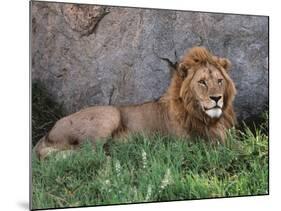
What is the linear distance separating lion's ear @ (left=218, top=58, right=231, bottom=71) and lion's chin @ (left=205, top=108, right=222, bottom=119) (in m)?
0.30

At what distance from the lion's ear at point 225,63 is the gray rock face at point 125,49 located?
42 millimetres

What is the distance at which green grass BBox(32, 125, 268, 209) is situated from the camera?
14.9 feet

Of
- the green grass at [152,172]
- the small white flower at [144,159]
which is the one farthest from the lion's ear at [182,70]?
the small white flower at [144,159]

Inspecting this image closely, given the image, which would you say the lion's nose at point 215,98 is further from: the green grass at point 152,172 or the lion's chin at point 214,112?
the green grass at point 152,172

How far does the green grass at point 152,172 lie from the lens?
14.9 ft

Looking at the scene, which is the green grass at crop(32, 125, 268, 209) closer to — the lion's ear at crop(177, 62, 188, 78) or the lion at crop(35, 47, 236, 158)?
the lion at crop(35, 47, 236, 158)

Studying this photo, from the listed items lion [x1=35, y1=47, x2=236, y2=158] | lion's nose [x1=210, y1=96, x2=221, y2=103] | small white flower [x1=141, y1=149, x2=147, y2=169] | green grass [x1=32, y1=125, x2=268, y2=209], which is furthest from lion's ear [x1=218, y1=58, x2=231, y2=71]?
small white flower [x1=141, y1=149, x2=147, y2=169]

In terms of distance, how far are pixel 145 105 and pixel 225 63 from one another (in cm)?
66

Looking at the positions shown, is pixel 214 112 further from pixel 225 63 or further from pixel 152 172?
pixel 152 172

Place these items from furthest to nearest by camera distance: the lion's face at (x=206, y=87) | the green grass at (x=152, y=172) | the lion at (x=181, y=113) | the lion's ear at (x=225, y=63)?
the lion's ear at (x=225, y=63) < the lion's face at (x=206, y=87) < the lion at (x=181, y=113) < the green grass at (x=152, y=172)

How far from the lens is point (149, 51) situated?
4.80m

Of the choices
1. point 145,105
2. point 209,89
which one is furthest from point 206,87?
point 145,105

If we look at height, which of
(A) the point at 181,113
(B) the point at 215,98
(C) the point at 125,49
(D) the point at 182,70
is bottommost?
(A) the point at 181,113

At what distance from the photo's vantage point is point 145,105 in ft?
15.7
